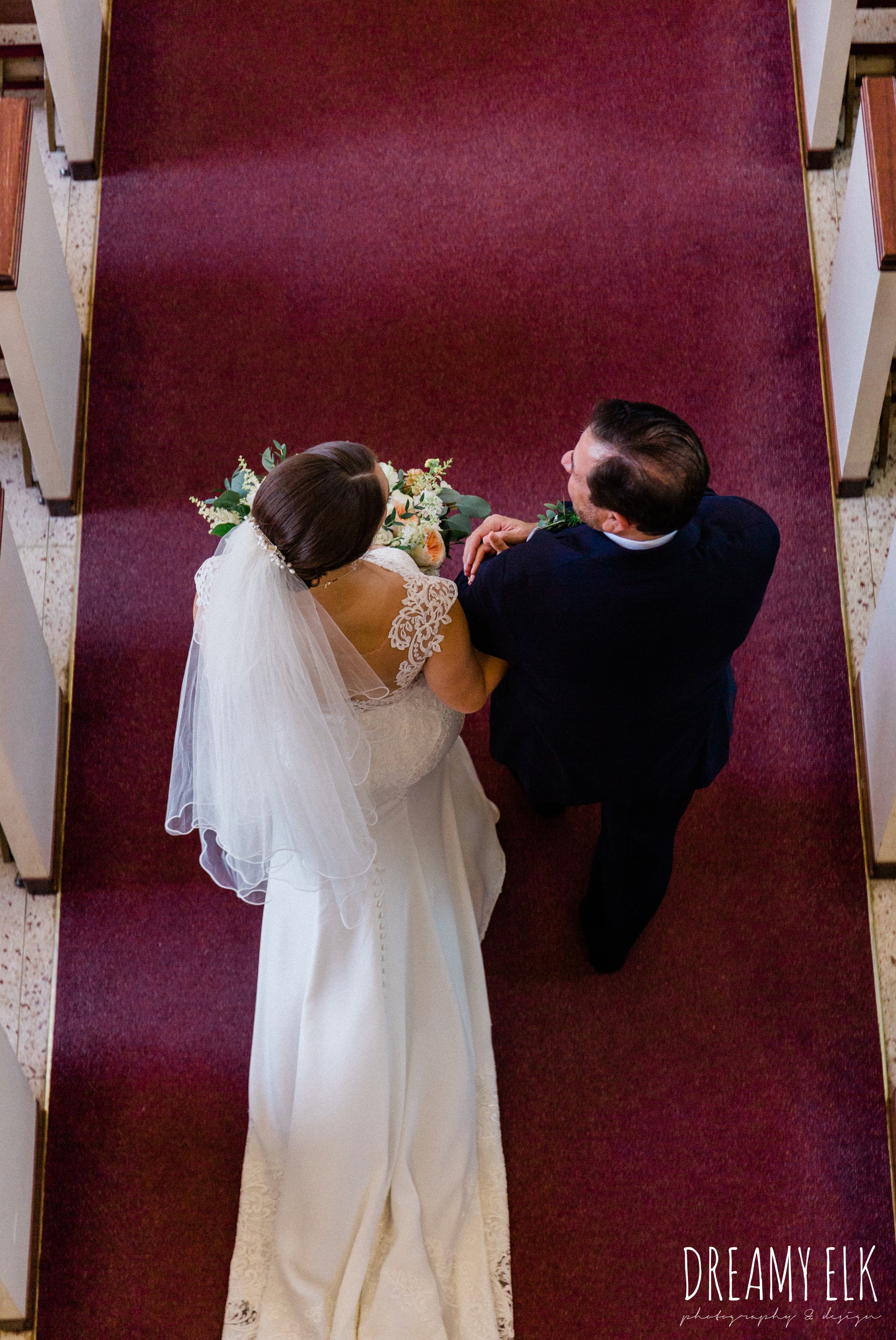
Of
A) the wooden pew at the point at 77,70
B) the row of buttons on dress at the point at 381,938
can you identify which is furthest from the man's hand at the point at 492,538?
the wooden pew at the point at 77,70

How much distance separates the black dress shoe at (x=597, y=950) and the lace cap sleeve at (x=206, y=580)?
4.35ft

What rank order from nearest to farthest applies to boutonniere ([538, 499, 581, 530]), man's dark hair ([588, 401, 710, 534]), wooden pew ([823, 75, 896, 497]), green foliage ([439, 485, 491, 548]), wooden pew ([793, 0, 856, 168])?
man's dark hair ([588, 401, 710, 534])
boutonniere ([538, 499, 581, 530])
green foliage ([439, 485, 491, 548])
wooden pew ([823, 75, 896, 497])
wooden pew ([793, 0, 856, 168])

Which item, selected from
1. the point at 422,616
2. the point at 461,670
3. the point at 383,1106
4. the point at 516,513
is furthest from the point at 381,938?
the point at 516,513

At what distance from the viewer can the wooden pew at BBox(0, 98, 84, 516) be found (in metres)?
3.90

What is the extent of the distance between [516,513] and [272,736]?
172 centimetres

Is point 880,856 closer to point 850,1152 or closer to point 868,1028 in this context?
point 868,1028

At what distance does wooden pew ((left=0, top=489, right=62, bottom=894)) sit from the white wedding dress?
0.73m

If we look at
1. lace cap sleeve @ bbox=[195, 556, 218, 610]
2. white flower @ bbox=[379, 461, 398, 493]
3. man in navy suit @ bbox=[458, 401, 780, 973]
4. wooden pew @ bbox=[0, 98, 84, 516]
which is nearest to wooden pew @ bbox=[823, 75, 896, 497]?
man in navy suit @ bbox=[458, 401, 780, 973]

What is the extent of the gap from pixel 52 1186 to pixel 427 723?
152 cm

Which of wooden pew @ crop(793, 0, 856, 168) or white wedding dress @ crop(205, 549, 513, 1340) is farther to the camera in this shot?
wooden pew @ crop(793, 0, 856, 168)

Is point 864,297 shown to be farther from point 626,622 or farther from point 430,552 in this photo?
point 626,622

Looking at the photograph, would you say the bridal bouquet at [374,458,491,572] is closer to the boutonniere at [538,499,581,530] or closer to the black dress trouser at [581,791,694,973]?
the boutonniere at [538,499,581,530]

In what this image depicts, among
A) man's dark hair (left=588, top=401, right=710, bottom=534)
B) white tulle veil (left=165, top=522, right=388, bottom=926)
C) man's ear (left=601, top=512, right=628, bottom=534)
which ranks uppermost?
man's dark hair (left=588, top=401, right=710, bottom=534)

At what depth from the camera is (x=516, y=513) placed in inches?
172
